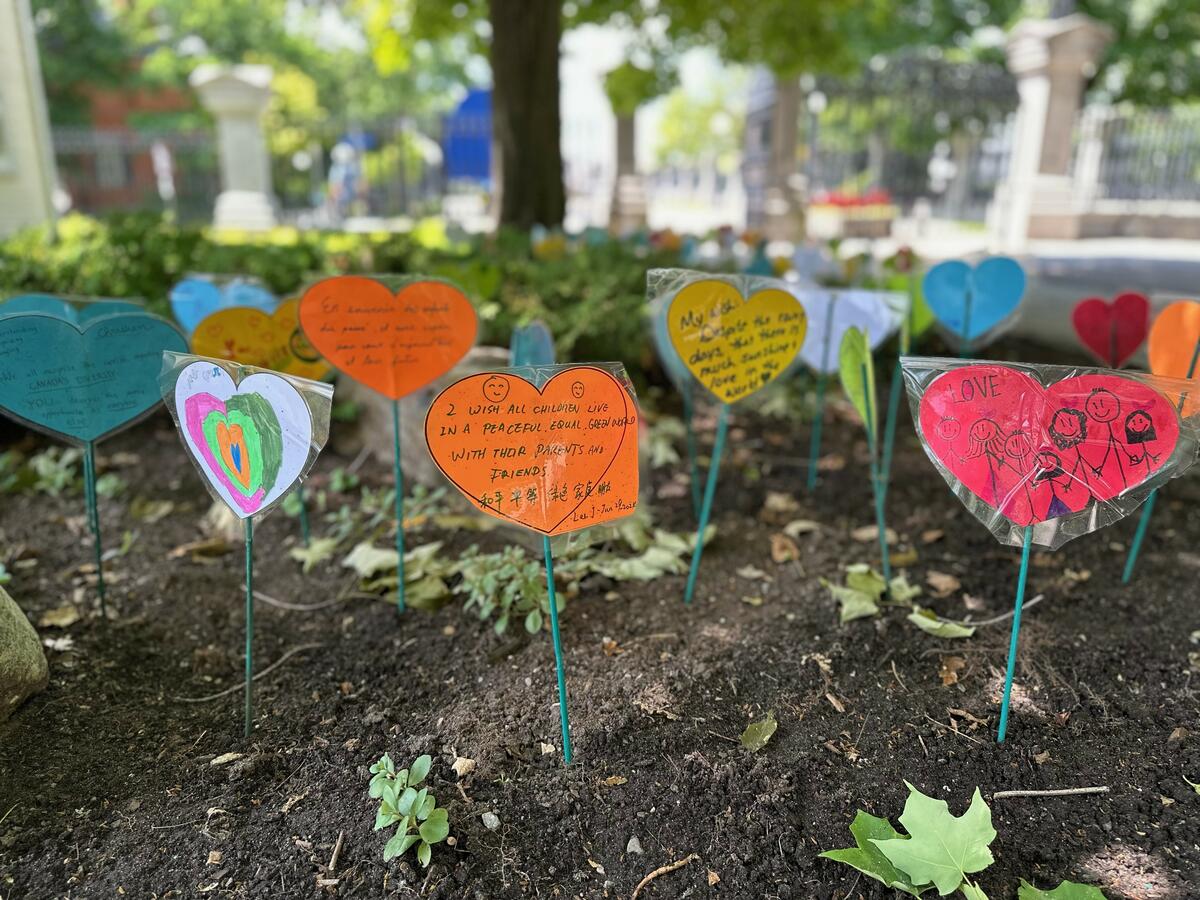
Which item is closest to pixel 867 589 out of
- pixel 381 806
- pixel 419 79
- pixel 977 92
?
pixel 381 806

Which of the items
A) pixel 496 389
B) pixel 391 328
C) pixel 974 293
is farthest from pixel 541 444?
pixel 974 293

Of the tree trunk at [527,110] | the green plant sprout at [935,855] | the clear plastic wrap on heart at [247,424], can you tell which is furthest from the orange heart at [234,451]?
the tree trunk at [527,110]

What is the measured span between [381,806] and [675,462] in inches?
82.3

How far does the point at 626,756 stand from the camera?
1.76 metres

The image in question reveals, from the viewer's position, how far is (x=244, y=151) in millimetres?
13469

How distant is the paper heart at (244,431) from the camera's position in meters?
1.60

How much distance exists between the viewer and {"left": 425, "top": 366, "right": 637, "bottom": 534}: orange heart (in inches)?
62.0

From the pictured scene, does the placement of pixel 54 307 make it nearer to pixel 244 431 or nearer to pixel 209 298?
pixel 209 298

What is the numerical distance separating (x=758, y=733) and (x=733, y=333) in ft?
3.31

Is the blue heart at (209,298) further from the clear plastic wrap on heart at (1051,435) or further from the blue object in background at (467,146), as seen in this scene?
the blue object in background at (467,146)

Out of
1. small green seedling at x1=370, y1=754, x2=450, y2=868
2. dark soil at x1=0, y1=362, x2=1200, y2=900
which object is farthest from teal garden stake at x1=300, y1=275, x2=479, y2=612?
small green seedling at x1=370, y1=754, x2=450, y2=868

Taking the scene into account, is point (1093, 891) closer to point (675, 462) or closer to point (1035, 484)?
point (1035, 484)

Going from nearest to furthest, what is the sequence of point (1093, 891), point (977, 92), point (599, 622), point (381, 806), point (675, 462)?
point (1093, 891), point (381, 806), point (599, 622), point (675, 462), point (977, 92)

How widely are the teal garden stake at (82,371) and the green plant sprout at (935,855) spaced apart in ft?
6.20
